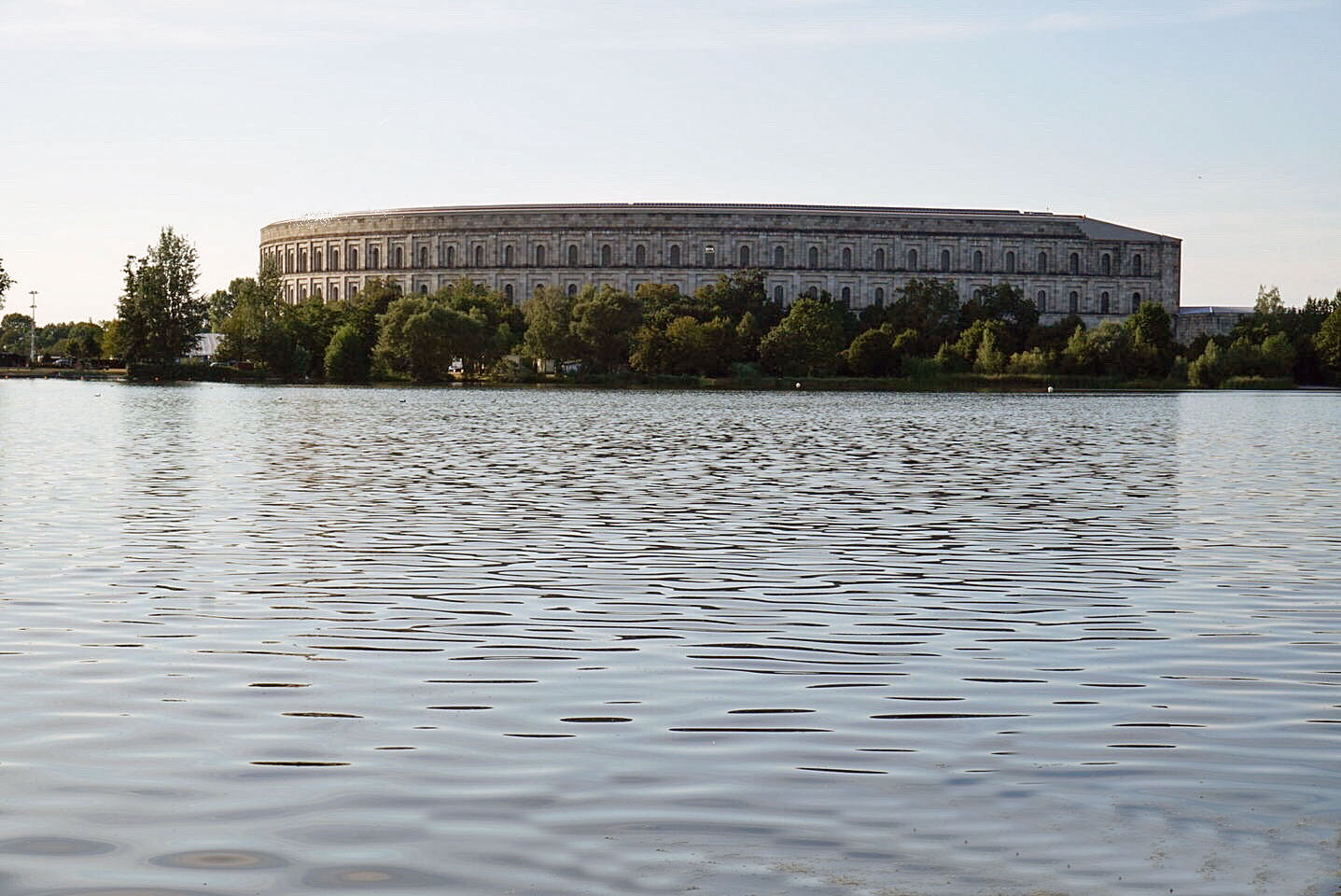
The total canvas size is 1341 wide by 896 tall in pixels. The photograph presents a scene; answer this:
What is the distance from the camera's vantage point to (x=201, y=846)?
7.02 metres

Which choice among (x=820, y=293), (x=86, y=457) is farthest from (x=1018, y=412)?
(x=820, y=293)

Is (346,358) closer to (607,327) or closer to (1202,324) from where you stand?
(607,327)

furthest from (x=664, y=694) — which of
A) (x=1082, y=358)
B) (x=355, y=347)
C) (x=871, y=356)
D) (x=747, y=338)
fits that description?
(x=747, y=338)

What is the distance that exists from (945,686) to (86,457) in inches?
1107

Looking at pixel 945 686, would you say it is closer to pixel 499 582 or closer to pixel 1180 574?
pixel 499 582

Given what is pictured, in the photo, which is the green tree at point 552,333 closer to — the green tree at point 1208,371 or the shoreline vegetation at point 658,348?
the shoreline vegetation at point 658,348

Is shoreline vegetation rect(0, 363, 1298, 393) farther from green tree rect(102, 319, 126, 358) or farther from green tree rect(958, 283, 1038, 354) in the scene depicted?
green tree rect(958, 283, 1038, 354)

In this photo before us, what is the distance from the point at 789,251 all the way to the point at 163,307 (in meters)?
77.0

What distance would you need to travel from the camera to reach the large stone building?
190 metres

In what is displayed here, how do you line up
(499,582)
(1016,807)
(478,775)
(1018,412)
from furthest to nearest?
(1018,412) < (499,582) < (478,775) < (1016,807)

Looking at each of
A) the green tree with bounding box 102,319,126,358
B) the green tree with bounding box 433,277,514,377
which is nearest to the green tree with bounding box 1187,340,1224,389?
the green tree with bounding box 433,277,514,377

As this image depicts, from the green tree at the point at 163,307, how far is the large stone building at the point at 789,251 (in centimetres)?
4696

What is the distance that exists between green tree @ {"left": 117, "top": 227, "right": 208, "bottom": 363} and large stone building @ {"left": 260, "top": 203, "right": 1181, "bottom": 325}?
47.0 m

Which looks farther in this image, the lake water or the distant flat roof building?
the distant flat roof building
